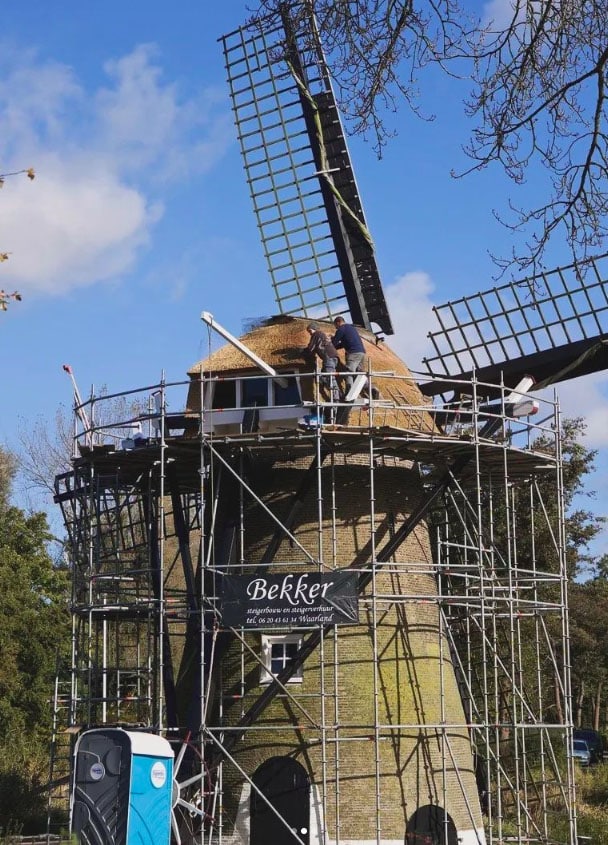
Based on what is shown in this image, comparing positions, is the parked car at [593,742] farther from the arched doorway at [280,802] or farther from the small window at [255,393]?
the small window at [255,393]

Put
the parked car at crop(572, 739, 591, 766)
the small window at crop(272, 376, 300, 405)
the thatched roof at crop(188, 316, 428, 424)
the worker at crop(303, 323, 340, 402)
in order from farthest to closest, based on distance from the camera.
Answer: the parked car at crop(572, 739, 591, 766) → the thatched roof at crop(188, 316, 428, 424) → the small window at crop(272, 376, 300, 405) → the worker at crop(303, 323, 340, 402)

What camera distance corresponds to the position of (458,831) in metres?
21.2

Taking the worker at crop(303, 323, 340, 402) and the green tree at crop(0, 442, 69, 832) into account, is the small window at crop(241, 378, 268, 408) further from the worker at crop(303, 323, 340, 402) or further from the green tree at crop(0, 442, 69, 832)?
the green tree at crop(0, 442, 69, 832)

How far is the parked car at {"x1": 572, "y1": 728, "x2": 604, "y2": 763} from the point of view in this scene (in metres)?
43.4

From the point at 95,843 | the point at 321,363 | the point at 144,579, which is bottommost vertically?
the point at 95,843

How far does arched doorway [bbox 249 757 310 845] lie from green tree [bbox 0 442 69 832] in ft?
30.4

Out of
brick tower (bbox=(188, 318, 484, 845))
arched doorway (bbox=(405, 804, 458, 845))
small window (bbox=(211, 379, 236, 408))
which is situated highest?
small window (bbox=(211, 379, 236, 408))

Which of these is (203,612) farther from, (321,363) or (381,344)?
(381,344)

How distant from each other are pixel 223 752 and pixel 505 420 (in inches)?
283

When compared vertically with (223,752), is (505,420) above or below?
above

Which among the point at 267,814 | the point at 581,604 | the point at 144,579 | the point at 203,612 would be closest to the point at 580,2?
the point at 203,612

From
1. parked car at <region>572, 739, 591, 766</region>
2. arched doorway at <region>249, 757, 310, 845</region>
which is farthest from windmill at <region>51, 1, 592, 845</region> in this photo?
parked car at <region>572, 739, 591, 766</region>

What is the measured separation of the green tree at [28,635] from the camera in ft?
108

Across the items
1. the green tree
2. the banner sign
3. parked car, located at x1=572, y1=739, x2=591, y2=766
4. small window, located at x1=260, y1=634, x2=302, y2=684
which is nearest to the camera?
the banner sign
